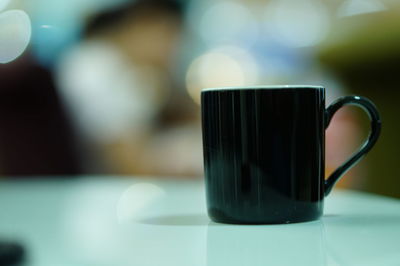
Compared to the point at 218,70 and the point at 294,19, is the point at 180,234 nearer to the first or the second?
the point at 294,19

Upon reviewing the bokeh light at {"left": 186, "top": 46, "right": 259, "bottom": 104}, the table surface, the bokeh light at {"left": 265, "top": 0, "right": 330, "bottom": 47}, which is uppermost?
the bokeh light at {"left": 265, "top": 0, "right": 330, "bottom": 47}

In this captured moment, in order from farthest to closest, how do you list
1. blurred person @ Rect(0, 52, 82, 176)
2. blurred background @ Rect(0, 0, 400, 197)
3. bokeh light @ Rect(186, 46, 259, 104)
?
bokeh light @ Rect(186, 46, 259, 104) < blurred person @ Rect(0, 52, 82, 176) < blurred background @ Rect(0, 0, 400, 197)

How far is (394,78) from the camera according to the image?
4.94ft

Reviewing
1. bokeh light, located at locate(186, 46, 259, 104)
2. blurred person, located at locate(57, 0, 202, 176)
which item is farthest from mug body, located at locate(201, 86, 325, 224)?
bokeh light, located at locate(186, 46, 259, 104)

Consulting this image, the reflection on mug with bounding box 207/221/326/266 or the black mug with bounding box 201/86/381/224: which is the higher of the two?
the black mug with bounding box 201/86/381/224

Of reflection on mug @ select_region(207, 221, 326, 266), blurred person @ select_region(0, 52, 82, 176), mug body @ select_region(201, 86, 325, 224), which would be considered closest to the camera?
reflection on mug @ select_region(207, 221, 326, 266)

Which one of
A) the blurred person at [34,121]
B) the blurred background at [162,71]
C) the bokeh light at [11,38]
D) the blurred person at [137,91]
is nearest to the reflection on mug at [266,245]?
the blurred background at [162,71]

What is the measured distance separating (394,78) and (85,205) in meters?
1.01

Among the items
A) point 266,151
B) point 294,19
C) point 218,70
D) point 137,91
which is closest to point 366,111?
point 266,151

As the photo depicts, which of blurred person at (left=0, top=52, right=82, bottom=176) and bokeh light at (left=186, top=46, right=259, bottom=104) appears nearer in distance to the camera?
blurred person at (left=0, top=52, right=82, bottom=176)

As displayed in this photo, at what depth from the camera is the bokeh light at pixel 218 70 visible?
299 centimetres

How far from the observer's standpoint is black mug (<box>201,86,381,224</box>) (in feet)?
1.74

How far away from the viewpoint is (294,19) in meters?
2.61

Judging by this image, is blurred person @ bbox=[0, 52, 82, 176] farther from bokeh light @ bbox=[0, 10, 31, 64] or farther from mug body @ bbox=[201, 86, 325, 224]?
mug body @ bbox=[201, 86, 325, 224]
